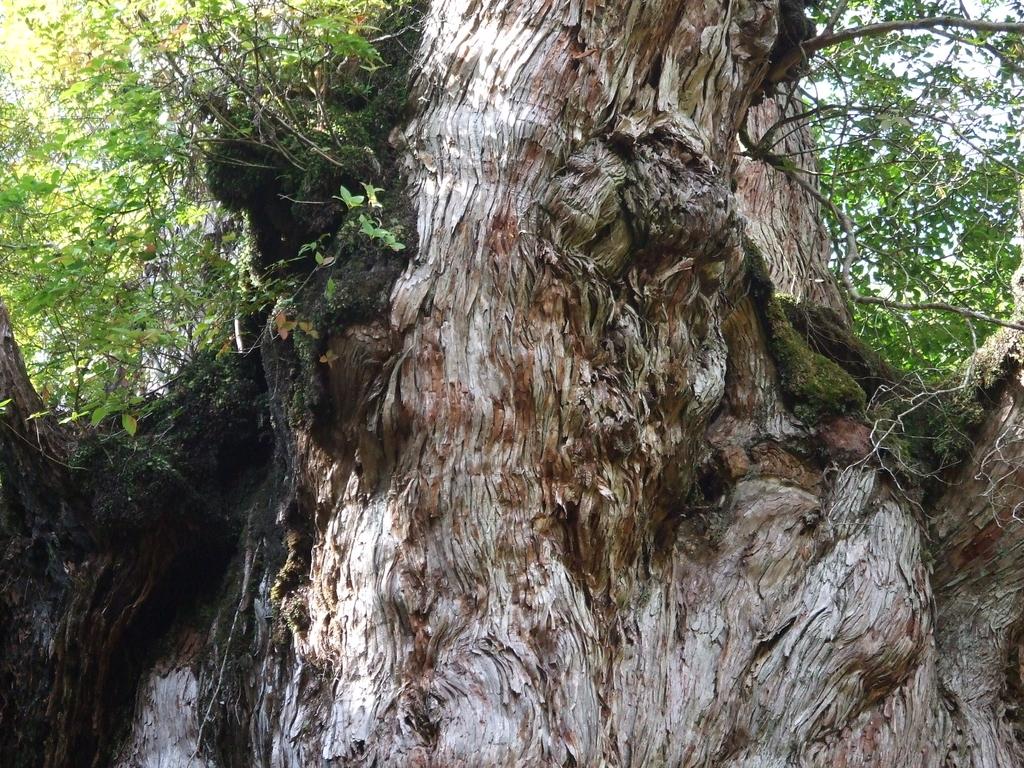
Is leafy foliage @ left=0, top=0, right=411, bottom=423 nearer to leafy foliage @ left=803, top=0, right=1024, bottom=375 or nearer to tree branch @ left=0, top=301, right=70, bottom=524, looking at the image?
tree branch @ left=0, top=301, right=70, bottom=524

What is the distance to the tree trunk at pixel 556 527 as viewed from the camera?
3129 millimetres

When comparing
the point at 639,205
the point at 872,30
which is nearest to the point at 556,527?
the point at 639,205

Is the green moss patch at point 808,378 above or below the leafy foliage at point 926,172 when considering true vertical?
below

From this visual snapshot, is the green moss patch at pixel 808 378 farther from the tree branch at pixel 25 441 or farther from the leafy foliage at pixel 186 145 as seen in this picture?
the tree branch at pixel 25 441

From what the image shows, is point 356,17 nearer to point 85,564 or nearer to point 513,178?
point 513,178

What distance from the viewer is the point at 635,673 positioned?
12.0 feet

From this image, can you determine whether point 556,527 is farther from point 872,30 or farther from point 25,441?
point 872,30

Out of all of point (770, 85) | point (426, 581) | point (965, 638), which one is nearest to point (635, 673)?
point (426, 581)

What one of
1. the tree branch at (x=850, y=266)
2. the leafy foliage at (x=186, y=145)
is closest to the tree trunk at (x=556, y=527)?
the leafy foliage at (x=186, y=145)

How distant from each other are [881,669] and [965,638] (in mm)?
666

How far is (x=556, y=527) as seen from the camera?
3.32 meters

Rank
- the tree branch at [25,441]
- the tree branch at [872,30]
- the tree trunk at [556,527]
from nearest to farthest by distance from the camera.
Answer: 1. the tree trunk at [556,527]
2. the tree branch at [25,441]
3. the tree branch at [872,30]

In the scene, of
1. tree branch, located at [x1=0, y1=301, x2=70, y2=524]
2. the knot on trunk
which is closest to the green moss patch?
the knot on trunk

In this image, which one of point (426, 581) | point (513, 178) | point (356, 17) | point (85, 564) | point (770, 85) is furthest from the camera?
point (770, 85)
